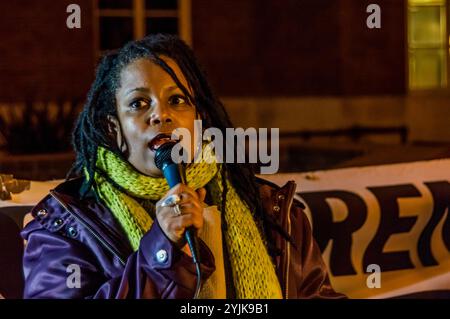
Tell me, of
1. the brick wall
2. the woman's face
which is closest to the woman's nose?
the woman's face

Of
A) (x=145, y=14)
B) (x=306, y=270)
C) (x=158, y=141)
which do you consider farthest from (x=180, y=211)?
(x=145, y=14)

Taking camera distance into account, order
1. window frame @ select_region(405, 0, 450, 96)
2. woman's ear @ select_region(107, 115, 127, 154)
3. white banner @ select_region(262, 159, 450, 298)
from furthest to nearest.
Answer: window frame @ select_region(405, 0, 450, 96) → white banner @ select_region(262, 159, 450, 298) → woman's ear @ select_region(107, 115, 127, 154)

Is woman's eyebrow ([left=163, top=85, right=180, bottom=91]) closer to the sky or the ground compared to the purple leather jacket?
closer to the sky

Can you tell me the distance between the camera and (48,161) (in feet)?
25.2

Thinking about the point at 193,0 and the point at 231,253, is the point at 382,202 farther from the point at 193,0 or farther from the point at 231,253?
the point at 193,0

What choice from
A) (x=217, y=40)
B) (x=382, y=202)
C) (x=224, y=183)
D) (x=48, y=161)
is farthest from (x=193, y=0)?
(x=224, y=183)

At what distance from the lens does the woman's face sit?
216 centimetres

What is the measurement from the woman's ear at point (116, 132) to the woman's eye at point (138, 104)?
92 mm

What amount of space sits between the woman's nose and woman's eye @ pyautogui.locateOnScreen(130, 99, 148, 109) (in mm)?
43

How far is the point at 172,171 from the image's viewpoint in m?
2.01

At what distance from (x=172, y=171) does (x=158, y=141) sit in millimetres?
138

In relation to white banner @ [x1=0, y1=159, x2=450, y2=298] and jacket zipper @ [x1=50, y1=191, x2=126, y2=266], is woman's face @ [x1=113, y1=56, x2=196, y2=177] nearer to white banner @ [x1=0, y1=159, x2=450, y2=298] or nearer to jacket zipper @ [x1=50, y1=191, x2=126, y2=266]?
jacket zipper @ [x1=50, y1=191, x2=126, y2=266]

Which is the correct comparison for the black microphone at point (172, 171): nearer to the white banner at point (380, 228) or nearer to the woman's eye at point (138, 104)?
the woman's eye at point (138, 104)

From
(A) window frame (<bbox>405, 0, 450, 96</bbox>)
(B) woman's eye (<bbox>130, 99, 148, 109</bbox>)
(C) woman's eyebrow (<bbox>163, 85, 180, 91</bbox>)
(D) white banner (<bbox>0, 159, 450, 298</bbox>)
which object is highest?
(A) window frame (<bbox>405, 0, 450, 96</bbox>)
